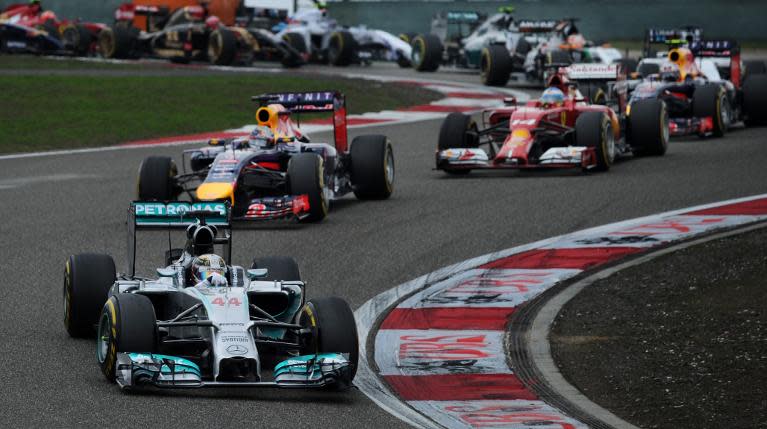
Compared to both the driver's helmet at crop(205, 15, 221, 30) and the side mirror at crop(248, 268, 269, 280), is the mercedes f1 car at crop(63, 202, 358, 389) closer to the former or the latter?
the side mirror at crop(248, 268, 269, 280)

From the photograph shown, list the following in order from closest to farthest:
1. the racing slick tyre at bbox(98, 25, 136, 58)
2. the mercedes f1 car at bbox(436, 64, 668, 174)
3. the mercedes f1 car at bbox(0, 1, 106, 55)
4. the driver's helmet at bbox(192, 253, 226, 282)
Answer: the driver's helmet at bbox(192, 253, 226, 282), the mercedes f1 car at bbox(436, 64, 668, 174), the mercedes f1 car at bbox(0, 1, 106, 55), the racing slick tyre at bbox(98, 25, 136, 58)

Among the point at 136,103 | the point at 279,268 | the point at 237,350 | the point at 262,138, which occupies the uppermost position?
the point at 262,138

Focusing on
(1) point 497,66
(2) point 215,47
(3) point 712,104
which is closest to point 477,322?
(3) point 712,104

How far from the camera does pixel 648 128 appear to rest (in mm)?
22406

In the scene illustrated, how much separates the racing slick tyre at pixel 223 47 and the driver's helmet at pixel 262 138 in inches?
959

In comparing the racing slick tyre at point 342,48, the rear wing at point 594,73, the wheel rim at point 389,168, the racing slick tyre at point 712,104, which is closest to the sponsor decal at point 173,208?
the wheel rim at point 389,168

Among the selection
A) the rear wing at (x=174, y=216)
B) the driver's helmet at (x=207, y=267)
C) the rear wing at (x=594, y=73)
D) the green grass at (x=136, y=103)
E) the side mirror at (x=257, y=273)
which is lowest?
the green grass at (x=136, y=103)

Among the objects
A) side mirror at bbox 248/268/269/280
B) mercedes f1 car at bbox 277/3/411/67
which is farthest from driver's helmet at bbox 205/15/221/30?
side mirror at bbox 248/268/269/280

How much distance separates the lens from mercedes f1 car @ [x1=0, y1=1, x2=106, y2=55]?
42875 mm

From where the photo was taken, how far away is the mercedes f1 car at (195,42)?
4147 centimetres

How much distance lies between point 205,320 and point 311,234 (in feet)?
20.5

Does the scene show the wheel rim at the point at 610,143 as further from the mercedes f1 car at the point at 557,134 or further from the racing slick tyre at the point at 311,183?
the racing slick tyre at the point at 311,183

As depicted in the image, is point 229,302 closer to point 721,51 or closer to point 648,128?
point 648,128

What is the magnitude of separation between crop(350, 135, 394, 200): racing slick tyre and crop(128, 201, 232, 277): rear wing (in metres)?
6.87
